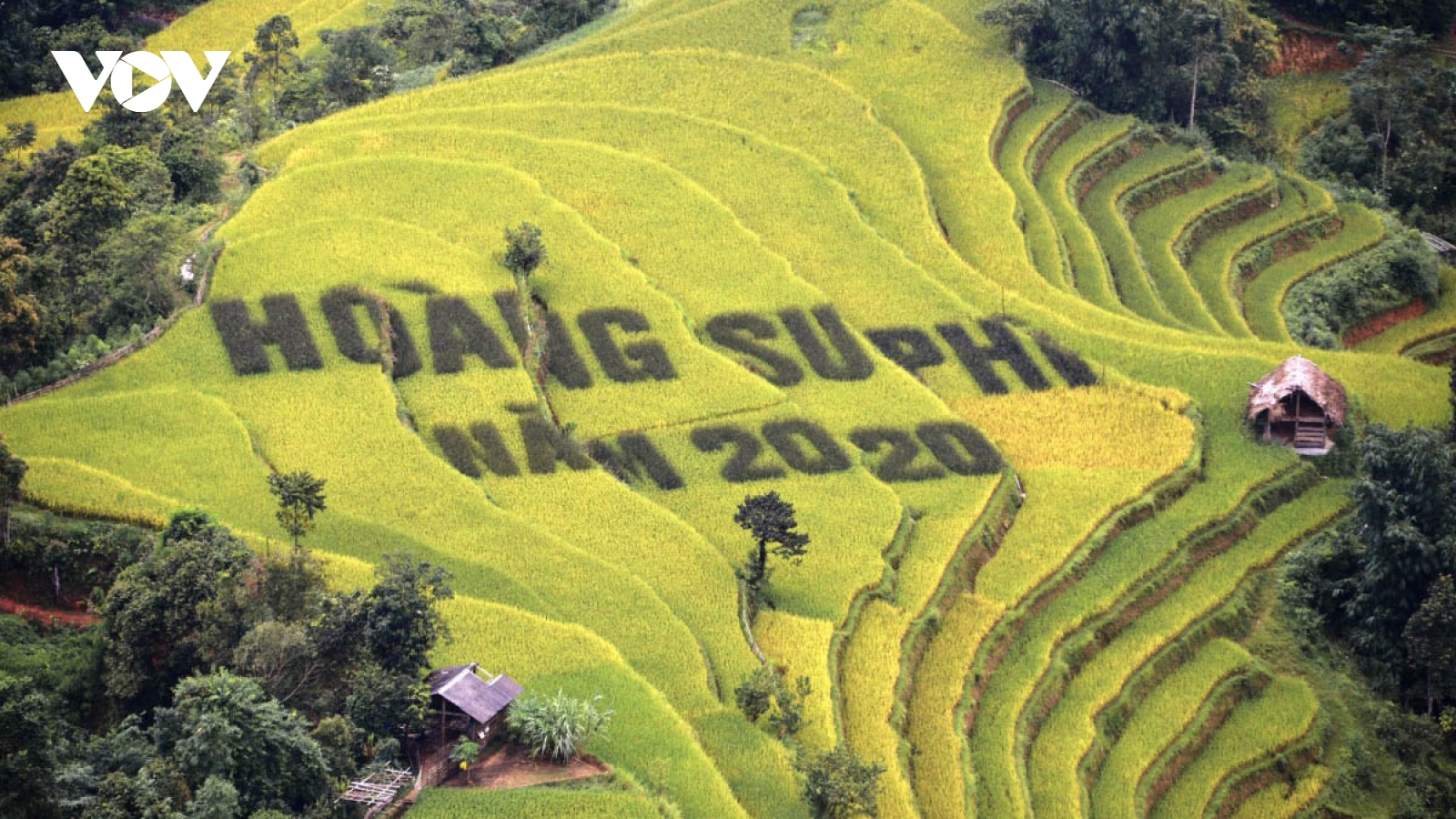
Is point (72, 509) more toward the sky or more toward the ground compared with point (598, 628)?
more toward the sky

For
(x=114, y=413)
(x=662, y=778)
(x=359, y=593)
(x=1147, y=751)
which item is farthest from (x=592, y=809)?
(x=114, y=413)

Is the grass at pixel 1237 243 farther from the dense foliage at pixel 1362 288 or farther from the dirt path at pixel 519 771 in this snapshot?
the dirt path at pixel 519 771

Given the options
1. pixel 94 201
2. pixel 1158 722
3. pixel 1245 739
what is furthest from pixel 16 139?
pixel 1245 739

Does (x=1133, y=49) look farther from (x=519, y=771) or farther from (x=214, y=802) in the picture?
(x=214, y=802)

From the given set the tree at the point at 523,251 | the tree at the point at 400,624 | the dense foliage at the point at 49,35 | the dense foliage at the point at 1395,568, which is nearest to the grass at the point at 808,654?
the tree at the point at 400,624

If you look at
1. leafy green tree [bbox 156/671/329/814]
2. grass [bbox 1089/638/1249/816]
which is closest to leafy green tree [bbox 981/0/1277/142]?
grass [bbox 1089/638/1249/816]

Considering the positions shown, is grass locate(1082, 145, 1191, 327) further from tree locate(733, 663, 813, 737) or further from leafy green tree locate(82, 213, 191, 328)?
leafy green tree locate(82, 213, 191, 328)

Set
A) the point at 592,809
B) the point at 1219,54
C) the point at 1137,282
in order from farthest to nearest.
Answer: the point at 1219,54 → the point at 1137,282 → the point at 592,809

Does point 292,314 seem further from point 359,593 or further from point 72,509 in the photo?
point 359,593
